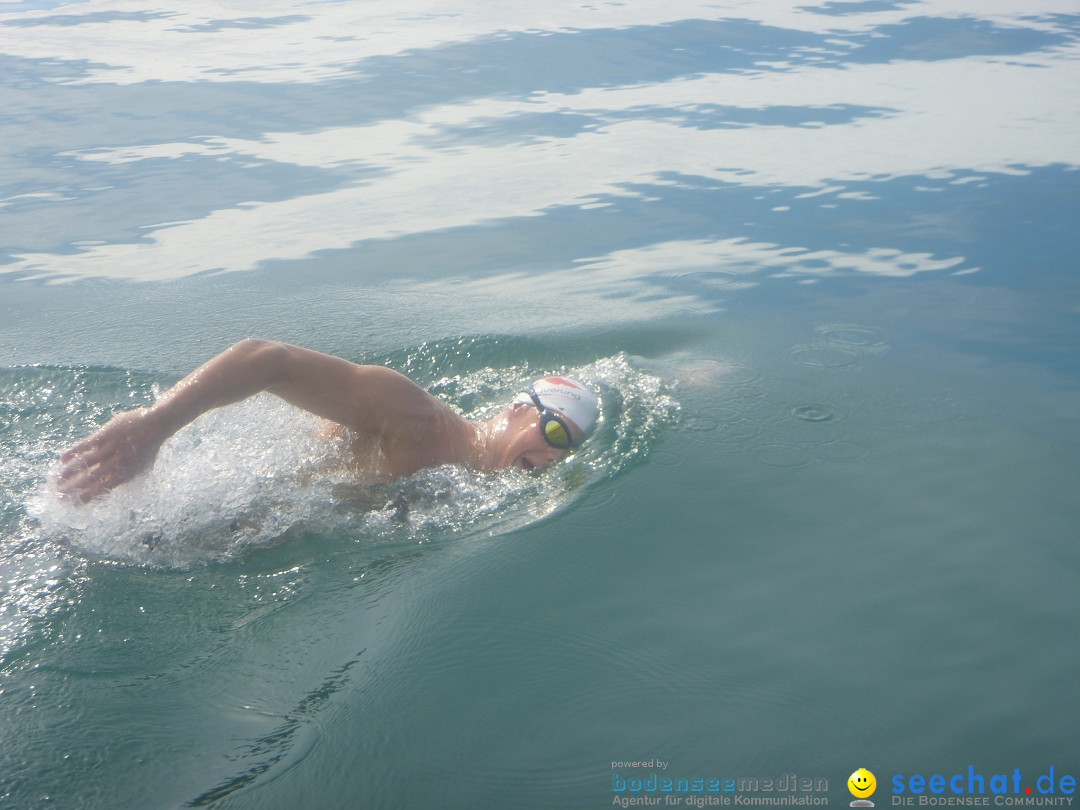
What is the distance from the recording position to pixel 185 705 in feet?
9.62

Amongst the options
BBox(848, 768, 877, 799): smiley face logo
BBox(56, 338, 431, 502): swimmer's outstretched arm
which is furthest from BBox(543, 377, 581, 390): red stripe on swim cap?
BBox(848, 768, 877, 799): smiley face logo

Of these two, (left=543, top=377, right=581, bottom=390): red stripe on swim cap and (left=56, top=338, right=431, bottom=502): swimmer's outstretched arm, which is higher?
(left=56, top=338, right=431, bottom=502): swimmer's outstretched arm

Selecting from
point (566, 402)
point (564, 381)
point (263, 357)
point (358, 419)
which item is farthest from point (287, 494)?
point (564, 381)

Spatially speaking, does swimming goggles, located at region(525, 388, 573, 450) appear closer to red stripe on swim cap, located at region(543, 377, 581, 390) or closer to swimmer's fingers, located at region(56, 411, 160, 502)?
red stripe on swim cap, located at region(543, 377, 581, 390)

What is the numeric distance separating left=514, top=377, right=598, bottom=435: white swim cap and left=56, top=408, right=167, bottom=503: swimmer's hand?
199cm

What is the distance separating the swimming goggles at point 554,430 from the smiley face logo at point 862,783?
2.38 m

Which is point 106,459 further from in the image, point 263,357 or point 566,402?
point 566,402

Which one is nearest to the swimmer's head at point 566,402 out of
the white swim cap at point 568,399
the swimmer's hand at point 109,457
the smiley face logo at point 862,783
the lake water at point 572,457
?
the white swim cap at point 568,399

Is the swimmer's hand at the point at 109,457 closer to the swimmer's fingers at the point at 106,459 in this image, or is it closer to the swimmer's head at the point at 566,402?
the swimmer's fingers at the point at 106,459

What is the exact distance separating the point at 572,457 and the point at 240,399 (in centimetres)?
165

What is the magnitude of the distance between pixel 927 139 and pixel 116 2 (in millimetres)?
14668

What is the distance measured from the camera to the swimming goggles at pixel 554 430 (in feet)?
15.6

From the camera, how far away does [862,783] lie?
8.68 ft

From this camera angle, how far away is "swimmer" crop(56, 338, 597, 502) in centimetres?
350
